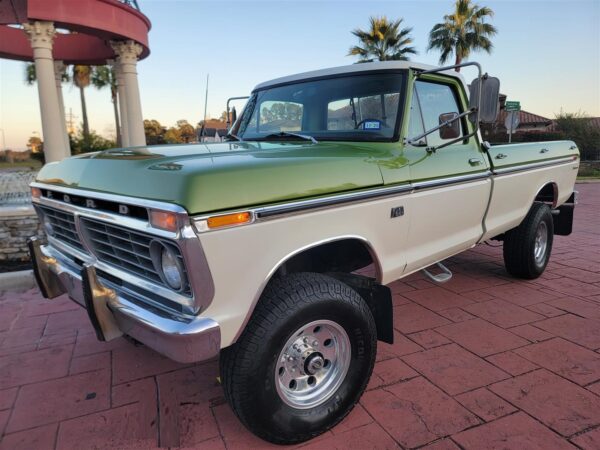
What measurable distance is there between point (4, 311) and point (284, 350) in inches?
126

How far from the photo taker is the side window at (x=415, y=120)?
3.00 metres

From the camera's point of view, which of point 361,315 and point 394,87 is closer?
point 361,315

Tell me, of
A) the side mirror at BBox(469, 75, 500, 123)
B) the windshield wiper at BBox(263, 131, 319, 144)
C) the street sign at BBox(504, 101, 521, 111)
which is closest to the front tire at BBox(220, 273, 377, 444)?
the windshield wiper at BBox(263, 131, 319, 144)

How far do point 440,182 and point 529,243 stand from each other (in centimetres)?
201

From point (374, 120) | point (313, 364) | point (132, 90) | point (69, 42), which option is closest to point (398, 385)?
point (313, 364)

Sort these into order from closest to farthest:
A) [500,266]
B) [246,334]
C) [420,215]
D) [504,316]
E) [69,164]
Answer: [246,334] < [69,164] < [420,215] < [504,316] < [500,266]

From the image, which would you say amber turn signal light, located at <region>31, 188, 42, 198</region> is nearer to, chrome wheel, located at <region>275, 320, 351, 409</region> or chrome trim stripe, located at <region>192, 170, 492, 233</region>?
chrome trim stripe, located at <region>192, 170, 492, 233</region>

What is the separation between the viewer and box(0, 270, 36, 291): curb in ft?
14.8

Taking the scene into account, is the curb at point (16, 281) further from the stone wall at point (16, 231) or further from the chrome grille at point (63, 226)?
the chrome grille at point (63, 226)

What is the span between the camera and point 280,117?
353cm

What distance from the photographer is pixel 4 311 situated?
157 inches

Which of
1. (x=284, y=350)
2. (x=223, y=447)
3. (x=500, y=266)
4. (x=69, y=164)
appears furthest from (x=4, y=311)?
(x=500, y=266)

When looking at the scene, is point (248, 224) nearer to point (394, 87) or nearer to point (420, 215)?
point (420, 215)

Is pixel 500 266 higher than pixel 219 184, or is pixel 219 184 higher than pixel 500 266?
pixel 219 184
